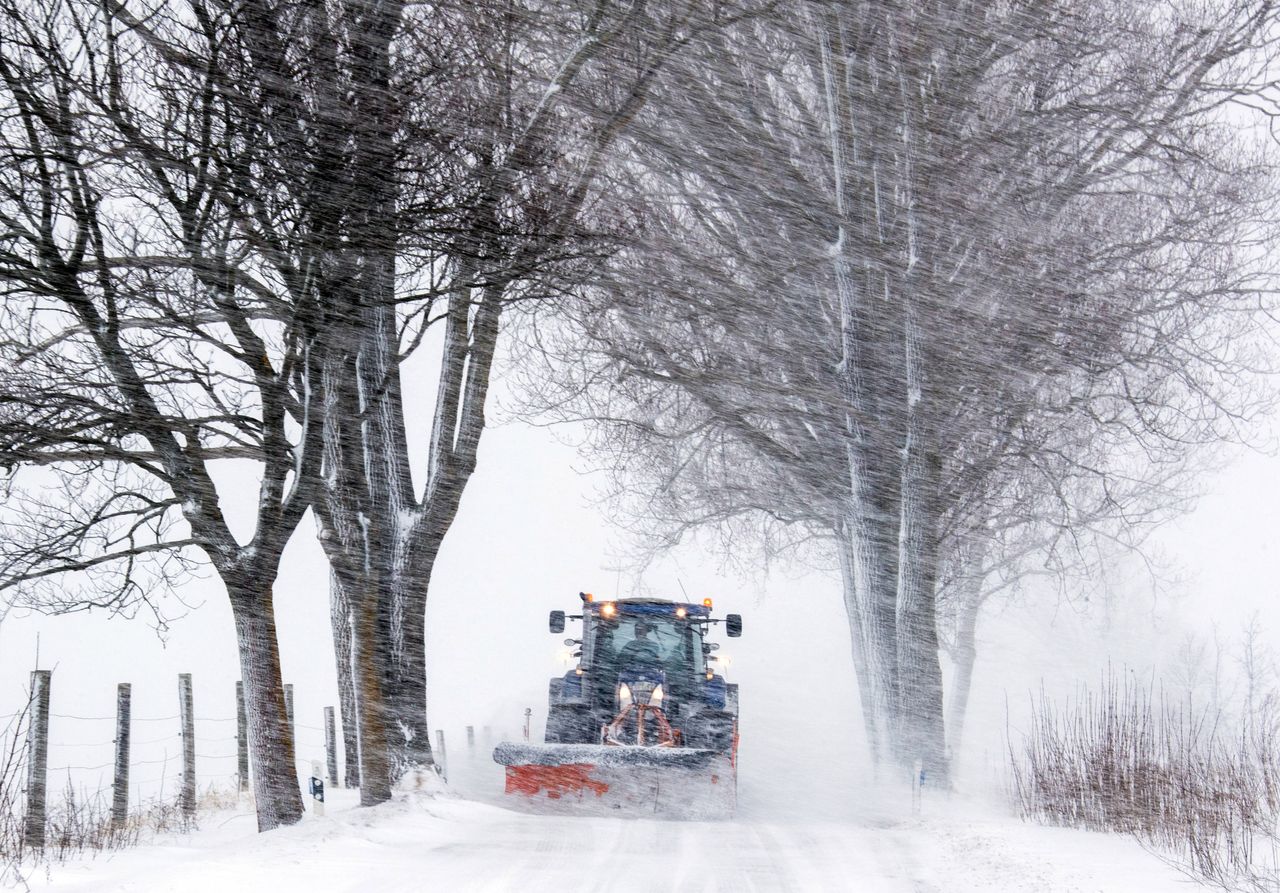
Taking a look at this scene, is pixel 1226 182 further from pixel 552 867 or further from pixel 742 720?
pixel 742 720

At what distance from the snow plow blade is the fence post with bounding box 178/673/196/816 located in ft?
14.0

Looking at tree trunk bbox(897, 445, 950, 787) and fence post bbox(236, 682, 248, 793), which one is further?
fence post bbox(236, 682, 248, 793)

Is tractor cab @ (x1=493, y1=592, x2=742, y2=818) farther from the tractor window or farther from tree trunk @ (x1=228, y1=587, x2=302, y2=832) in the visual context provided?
tree trunk @ (x1=228, y1=587, x2=302, y2=832)

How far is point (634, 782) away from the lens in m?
11.3

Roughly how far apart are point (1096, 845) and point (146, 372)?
817cm

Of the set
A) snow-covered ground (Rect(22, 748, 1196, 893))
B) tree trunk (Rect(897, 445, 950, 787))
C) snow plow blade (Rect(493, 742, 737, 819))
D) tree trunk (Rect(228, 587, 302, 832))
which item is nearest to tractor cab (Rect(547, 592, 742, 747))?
snow plow blade (Rect(493, 742, 737, 819))

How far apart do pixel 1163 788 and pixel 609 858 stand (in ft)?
13.3

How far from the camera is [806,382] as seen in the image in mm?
15859

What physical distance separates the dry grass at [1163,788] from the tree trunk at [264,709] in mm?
6386

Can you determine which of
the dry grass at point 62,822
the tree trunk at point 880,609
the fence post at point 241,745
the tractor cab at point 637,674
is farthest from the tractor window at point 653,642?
the fence post at point 241,745

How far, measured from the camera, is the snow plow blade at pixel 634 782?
11.2 metres

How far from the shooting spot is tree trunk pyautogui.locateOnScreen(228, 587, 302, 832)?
986 centimetres

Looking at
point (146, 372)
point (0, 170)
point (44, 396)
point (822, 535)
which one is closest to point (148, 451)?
point (146, 372)

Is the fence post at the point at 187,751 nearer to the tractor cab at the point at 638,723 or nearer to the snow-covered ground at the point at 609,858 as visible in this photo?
the snow-covered ground at the point at 609,858
